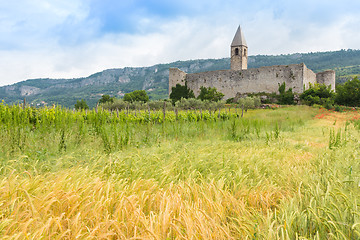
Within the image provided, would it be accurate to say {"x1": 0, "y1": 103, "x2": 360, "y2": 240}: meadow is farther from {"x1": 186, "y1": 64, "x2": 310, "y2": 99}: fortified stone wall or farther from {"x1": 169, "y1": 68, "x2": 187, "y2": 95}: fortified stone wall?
{"x1": 169, "y1": 68, "x2": 187, "y2": 95}: fortified stone wall

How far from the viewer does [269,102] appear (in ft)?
101

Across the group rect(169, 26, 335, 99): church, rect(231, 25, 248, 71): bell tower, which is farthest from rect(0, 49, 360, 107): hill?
rect(231, 25, 248, 71): bell tower

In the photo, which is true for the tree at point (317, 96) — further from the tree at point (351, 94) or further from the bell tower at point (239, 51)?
the bell tower at point (239, 51)

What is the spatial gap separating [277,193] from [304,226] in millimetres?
904

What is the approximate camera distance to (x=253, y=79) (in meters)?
33.8

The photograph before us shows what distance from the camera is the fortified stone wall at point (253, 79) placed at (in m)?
31.2

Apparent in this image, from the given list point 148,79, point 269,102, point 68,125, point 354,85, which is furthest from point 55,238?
point 148,79

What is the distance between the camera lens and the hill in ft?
310

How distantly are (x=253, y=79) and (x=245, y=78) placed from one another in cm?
113

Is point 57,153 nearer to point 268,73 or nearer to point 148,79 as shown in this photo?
point 268,73

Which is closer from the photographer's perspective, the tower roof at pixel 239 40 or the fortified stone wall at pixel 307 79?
the fortified stone wall at pixel 307 79

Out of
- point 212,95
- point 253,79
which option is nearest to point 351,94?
point 253,79

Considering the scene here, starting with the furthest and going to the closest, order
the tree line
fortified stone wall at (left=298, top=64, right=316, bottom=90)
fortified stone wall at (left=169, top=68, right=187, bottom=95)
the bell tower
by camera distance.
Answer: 1. fortified stone wall at (left=169, top=68, right=187, bottom=95)
2. the bell tower
3. fortified stone wall at (left=298, top=64, right=316, bottom=90)
4. the tree line

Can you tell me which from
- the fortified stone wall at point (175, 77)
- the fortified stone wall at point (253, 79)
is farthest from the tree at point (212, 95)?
the fortified stone wall at point (175, 77)
